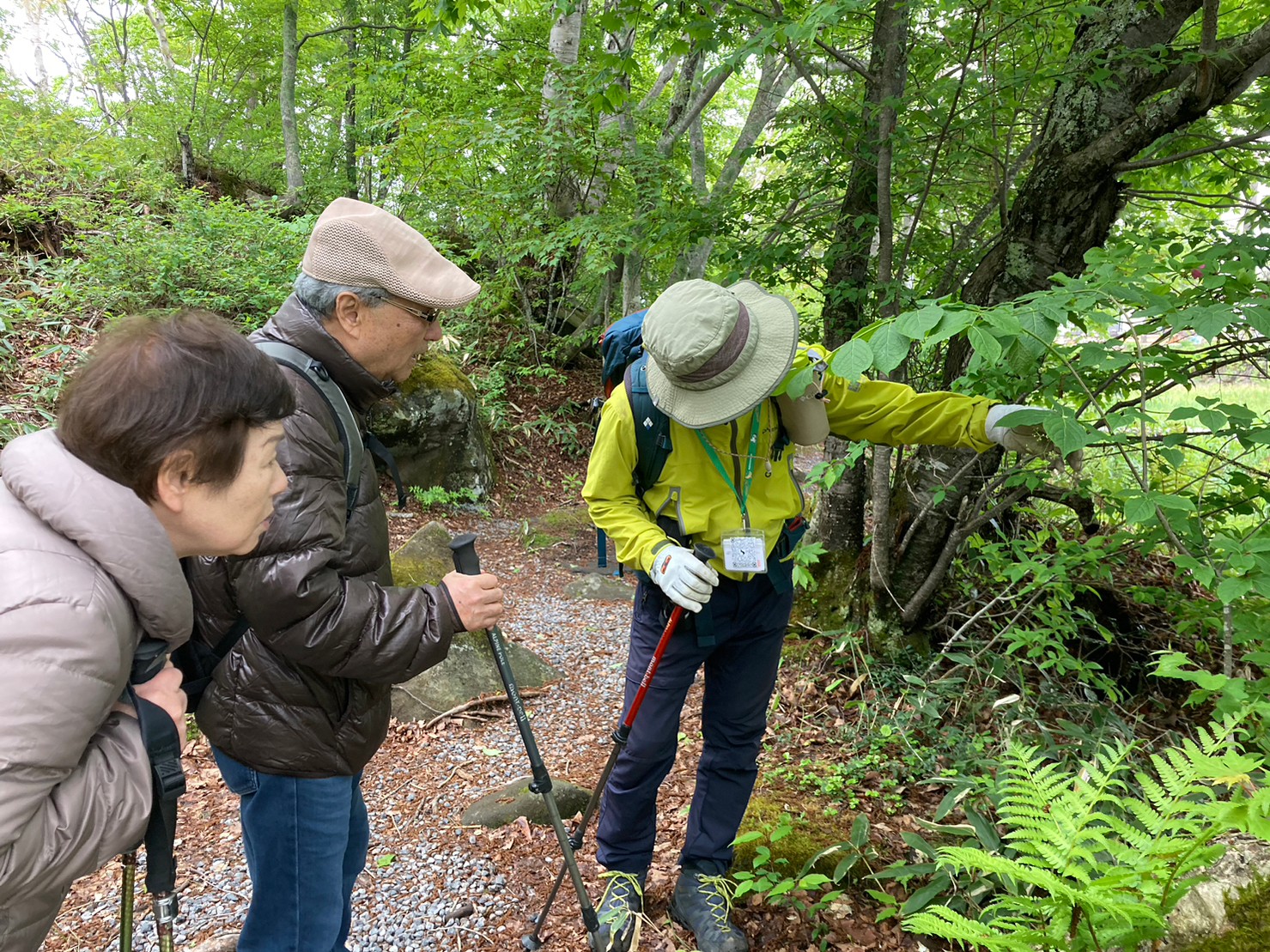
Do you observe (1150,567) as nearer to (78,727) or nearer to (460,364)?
(78,727)

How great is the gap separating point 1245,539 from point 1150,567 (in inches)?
146

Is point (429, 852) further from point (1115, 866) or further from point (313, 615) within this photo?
point (1115, 866)

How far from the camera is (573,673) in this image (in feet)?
17.1

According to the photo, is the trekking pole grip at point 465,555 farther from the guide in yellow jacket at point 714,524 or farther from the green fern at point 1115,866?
the green fern at point 1115,866

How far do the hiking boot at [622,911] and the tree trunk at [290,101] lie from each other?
1320 cm

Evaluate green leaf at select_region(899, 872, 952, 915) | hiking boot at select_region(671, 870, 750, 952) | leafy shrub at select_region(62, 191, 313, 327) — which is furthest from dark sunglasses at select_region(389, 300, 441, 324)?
leafy shrub at select_region(62, 191, 313, 327)

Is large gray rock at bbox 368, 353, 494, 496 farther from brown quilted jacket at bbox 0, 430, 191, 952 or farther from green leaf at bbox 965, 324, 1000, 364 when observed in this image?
green leaf at bbox 965, 324, 1000, 364

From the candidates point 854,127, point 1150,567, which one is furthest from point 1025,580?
point 854,127

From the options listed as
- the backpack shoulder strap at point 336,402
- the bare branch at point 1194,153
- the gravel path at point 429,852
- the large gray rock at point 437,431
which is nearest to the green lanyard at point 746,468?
the backpack shoulder strap at point 336,402

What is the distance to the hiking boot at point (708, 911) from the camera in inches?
101

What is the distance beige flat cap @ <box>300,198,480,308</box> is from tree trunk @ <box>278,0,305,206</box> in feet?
41.5

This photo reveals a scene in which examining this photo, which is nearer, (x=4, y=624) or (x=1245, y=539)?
(x=4, y=624)

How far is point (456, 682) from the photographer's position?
4582 millimetres

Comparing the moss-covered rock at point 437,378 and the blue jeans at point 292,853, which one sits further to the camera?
the moss-covered rock at point 437,378
